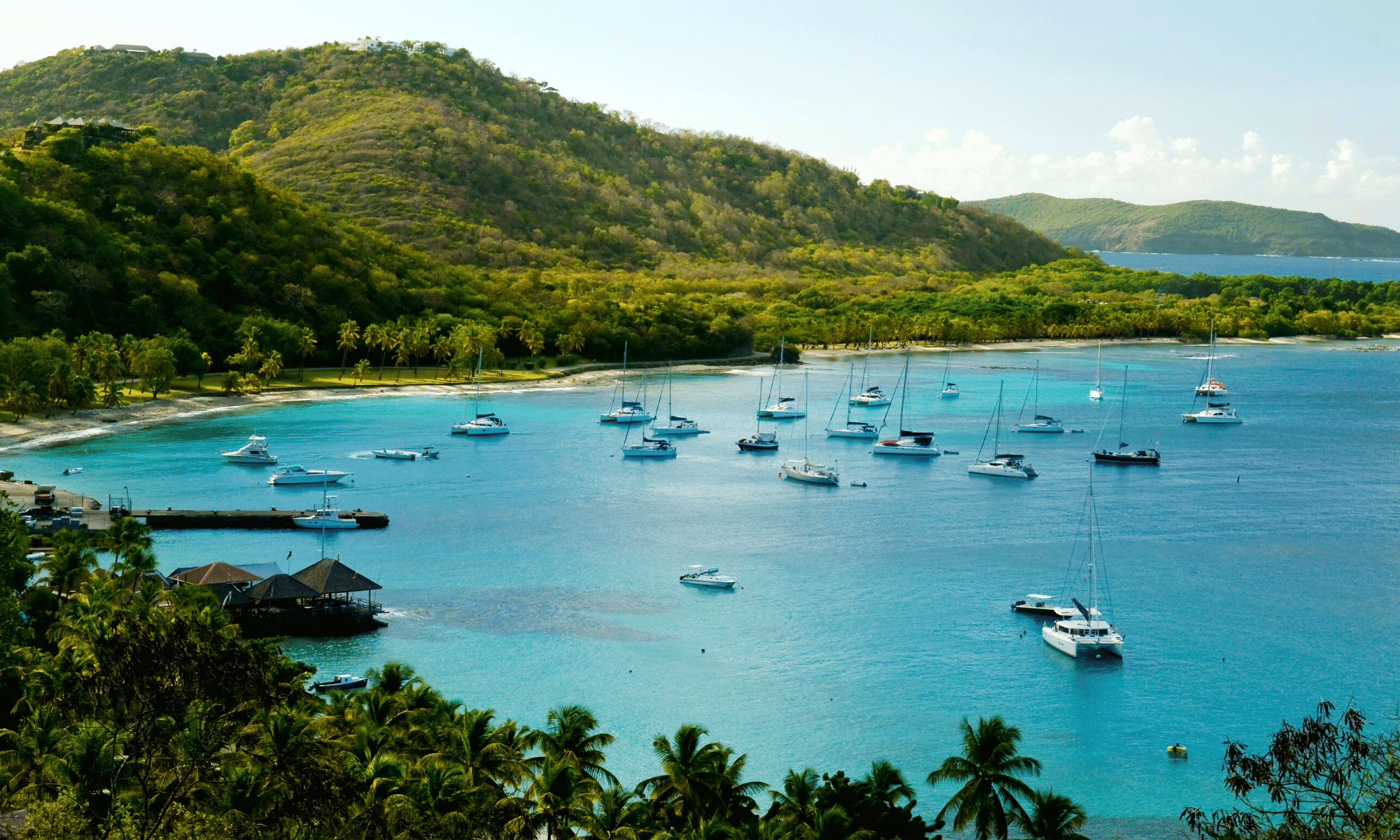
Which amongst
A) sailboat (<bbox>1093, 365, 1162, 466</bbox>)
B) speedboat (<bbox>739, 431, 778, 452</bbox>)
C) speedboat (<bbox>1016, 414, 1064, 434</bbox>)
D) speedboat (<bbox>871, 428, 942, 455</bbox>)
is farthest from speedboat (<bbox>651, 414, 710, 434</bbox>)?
sailboat (<bbox>1093, 365, 1162, 466</bbox>)

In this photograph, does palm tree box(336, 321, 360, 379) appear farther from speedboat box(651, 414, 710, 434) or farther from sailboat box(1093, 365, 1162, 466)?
sailboat box(1093, 365, 1162, 466)

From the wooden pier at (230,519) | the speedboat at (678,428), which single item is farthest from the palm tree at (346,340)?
the wooden pier at (230,519)

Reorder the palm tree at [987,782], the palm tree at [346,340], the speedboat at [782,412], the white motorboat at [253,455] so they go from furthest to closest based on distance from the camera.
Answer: the palm tree at [346,340] < the speedboat at [782,412] < the white motorboat at [253,455] < the palm tree at [987,782]

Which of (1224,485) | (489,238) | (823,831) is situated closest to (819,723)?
(823,831)

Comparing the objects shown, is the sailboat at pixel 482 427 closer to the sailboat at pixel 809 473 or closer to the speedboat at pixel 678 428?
the speedboat at pixel 678 428

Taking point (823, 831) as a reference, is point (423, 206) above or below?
above

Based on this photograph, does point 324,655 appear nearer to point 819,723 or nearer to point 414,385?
point 819,723

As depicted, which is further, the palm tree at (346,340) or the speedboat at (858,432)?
the palm tree at (346,340)

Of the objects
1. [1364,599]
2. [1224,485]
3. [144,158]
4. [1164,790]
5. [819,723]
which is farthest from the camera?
[144,158]
